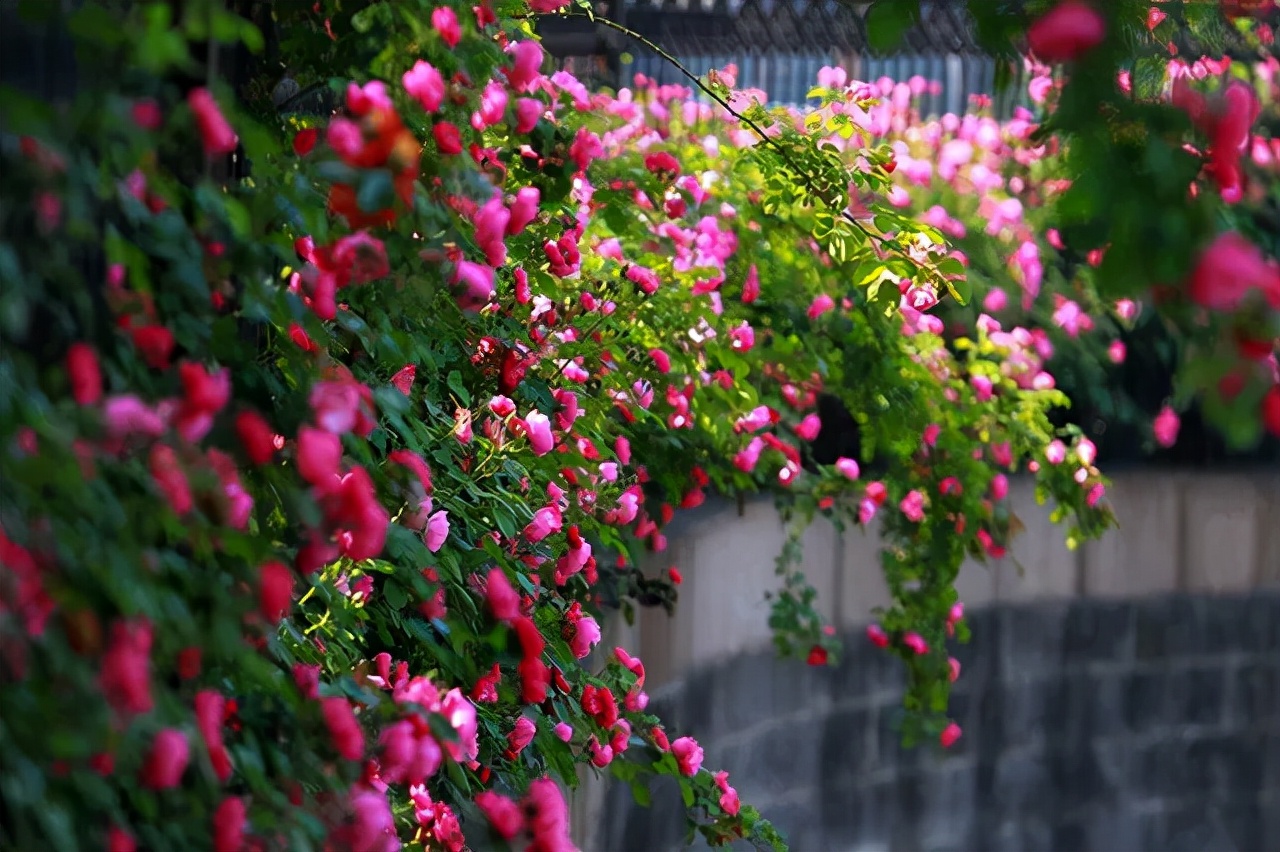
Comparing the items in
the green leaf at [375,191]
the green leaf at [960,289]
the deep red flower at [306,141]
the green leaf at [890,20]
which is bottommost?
the green leaf at [375,191]

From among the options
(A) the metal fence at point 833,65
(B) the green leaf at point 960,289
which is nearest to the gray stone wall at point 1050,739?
(A) the metal fence at point 833,65

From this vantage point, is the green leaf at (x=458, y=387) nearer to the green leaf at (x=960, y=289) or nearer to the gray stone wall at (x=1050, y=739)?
the green leaf at (x=960, y=289)

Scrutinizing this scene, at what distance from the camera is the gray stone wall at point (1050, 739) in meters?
5.02

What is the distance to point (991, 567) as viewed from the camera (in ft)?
18.3

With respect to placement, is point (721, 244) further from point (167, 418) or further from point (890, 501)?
point (167, 418)

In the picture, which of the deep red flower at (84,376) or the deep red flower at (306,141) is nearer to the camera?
the deep red flower at (84,376)

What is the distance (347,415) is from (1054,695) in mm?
4959

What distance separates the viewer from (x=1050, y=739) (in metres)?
5.87

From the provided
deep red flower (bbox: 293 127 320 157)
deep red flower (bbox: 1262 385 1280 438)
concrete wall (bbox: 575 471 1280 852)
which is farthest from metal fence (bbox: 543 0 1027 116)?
deep red flower (bbox: 1262 385 1280 438)

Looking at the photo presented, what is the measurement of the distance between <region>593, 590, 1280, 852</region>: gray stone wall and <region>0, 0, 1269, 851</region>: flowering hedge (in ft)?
5.56

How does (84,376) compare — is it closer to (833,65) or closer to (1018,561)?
(1018,561)

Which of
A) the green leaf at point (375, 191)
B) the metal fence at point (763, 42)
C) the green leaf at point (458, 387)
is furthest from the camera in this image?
the metal fence at point (763, 42)

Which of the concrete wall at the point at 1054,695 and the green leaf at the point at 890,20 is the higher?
the green leaf at the point at 890,20

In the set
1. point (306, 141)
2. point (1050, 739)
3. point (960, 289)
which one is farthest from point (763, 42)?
point (306, 141)
